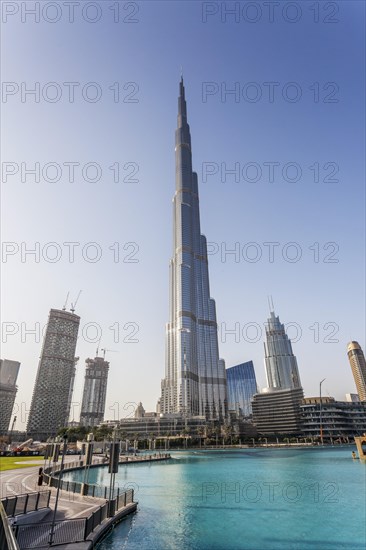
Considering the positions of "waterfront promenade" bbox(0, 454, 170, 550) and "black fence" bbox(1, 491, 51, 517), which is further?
"black fence" bbox(1, 491, 51, 517)

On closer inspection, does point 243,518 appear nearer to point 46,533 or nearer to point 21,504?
point 46,533

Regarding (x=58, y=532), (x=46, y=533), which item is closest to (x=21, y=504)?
(x=46, y=533)

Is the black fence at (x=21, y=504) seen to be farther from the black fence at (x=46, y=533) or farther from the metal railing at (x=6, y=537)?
the metal railing at (x=6, y=537)

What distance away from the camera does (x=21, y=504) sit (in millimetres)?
19531

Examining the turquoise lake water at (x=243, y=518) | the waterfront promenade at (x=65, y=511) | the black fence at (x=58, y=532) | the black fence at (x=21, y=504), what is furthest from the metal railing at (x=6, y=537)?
the turquoise lake water at (x=243, y=518)

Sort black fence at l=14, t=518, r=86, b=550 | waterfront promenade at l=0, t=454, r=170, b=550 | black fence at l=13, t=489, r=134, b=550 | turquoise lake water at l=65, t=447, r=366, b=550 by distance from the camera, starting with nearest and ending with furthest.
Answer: black fence at l=14, t=518, r=86, b=550, black fence at l=13, t=489, r=134, b=550, waterfront promenade at l=0, t=454, r=170, b=550, turquoise lake water at l=65, t=447, r=366, b=550

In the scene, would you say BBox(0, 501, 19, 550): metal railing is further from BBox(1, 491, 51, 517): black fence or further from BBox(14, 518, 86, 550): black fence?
BBox(1, 491, 51, 517): black fence

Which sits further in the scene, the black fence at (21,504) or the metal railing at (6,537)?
the black fence at (21,504)

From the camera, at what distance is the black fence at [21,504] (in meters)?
18.1

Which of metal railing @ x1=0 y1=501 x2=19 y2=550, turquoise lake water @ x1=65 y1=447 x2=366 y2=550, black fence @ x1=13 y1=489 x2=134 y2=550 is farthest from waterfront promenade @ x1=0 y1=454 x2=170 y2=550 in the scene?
metal railing @ x1=0 y1=501 x2=19 y2=550

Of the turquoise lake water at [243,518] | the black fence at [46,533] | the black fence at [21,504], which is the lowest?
the turquoise lake water at [243,518]

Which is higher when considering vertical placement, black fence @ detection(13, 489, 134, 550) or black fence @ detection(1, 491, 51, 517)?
black fence @ detection(1, 491, 51, 517)

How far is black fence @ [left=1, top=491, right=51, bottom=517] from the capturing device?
18109mm

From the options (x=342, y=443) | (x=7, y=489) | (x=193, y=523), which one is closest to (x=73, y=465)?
(x=7, y=489)
